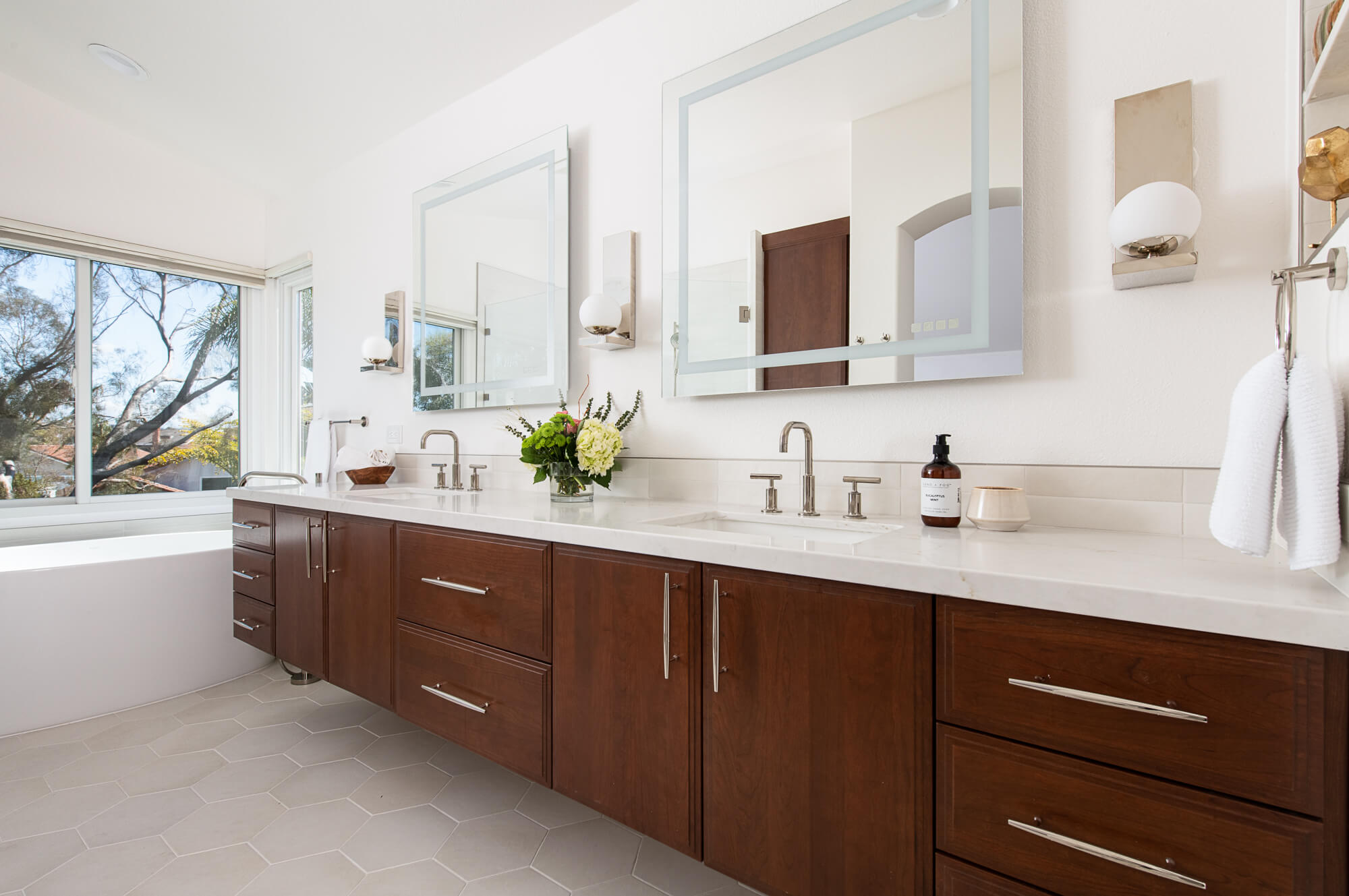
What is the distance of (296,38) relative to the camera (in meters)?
2.28

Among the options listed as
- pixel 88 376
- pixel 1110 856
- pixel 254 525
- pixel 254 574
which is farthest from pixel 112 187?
pixel 1110 856

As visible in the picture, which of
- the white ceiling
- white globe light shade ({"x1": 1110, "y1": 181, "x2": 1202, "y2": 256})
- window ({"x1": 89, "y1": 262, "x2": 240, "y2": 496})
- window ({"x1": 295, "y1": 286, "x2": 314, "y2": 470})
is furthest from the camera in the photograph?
window ({"x1": 295, "y1": 286, "x2": 314, "y2": 470})

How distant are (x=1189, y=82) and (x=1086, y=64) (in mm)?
190

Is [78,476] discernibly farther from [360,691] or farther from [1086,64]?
[1086,64]

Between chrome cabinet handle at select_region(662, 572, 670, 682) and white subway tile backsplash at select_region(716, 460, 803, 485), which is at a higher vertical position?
white subway tile backsplash at select_region(716, 460, 803, 485)

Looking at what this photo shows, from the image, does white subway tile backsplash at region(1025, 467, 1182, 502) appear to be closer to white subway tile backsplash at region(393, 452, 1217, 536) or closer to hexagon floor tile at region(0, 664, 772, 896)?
white subway tile backsplash at region(393, 452, 1217, 536)

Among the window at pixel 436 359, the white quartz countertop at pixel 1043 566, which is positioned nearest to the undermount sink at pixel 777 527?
the white quartz countertop at pixel 1043 566

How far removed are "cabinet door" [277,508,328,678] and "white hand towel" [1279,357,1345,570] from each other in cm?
227

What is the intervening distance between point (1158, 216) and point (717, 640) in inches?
42.6

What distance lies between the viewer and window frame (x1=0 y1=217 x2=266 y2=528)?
2.89m

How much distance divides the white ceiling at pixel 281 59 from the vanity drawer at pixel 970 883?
2.42 metres

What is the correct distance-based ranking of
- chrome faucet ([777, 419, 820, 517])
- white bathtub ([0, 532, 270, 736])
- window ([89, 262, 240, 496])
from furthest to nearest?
window ([89, 262, 240, 496])
white bathtub ([0, 532, 270, 736])
chrome faucet ([777, 419, 820, 517])

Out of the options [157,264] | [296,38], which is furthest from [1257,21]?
[157,264]

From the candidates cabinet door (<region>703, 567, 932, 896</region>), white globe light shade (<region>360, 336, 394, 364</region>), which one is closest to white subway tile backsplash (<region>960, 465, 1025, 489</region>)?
cabinet door (<region>703, 567, 932, 896</region>)
